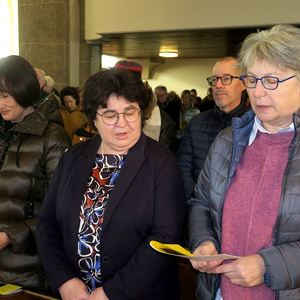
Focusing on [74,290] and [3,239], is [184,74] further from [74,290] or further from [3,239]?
[74,290]

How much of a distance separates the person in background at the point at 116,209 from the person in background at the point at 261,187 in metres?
0.20

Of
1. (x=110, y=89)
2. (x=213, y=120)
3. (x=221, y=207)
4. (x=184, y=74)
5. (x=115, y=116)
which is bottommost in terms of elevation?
(x=221, y=207)

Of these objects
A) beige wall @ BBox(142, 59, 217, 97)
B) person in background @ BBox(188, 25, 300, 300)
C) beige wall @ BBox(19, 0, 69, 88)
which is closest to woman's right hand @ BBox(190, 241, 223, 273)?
person in background @ BBox(188, 25, 300, 300)

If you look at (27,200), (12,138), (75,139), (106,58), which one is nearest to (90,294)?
(27,200)

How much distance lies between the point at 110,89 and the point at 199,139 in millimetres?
1291

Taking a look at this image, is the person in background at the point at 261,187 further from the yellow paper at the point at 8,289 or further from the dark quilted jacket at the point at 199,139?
the dark quilted jacket at the point at 199,139

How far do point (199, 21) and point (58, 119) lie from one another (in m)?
6.06

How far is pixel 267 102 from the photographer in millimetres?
1480

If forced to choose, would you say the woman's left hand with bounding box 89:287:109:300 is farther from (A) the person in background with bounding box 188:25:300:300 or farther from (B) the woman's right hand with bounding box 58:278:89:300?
(A) the person in background with bounding box 188:25:300:300

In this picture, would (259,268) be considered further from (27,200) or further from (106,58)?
(106,58)

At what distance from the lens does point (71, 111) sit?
19.9 feet

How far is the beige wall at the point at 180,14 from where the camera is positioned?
23.6 feet

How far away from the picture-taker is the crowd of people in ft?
4.83

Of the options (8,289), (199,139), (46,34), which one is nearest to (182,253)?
(8,289)
